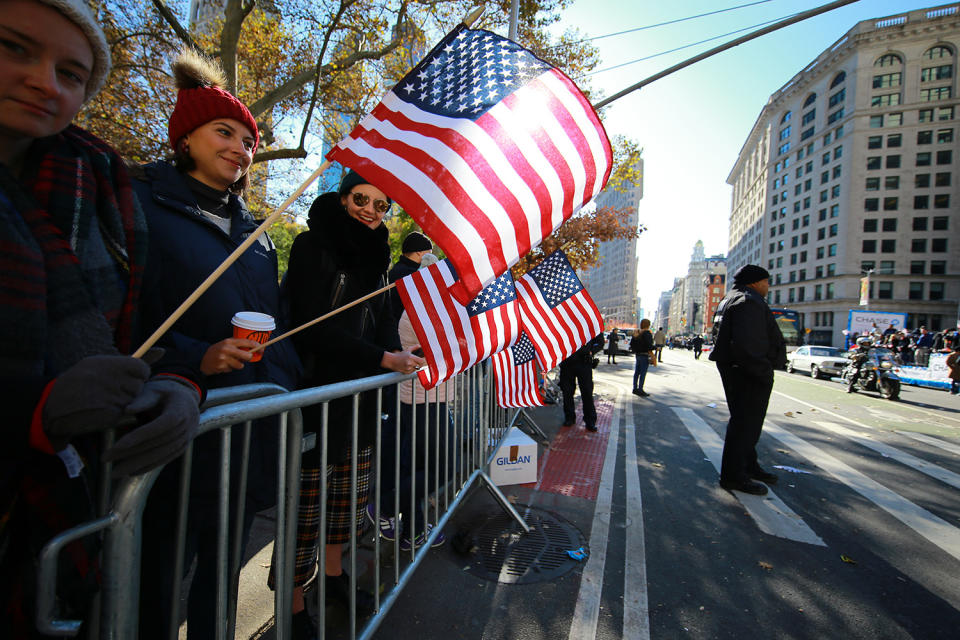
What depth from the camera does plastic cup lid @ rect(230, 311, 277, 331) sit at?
4.73 feet

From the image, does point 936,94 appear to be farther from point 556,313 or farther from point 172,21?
point 172,21

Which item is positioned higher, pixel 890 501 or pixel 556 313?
pixel 556 313

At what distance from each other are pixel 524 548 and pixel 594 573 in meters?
0.54

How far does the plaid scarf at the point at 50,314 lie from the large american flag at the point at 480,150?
71cm

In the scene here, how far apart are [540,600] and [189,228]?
270 cm

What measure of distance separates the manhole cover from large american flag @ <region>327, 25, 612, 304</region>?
2.19 metres

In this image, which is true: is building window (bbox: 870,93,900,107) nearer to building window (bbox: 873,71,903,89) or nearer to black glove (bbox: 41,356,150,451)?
building window (bbox: 873,71,903,89)

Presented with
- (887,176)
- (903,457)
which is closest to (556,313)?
(903,457)

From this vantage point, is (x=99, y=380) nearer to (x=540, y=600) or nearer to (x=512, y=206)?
(x=512, y=206)

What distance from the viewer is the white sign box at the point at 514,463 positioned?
4379 millimetres

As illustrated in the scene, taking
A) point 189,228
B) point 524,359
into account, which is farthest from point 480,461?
point 189,228

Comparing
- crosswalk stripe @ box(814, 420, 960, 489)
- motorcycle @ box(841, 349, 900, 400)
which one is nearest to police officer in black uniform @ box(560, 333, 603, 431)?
crosswalk stripe @ box(814, 420, 960, 489)

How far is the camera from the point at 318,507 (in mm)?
2102

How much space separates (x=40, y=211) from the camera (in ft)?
3.24
